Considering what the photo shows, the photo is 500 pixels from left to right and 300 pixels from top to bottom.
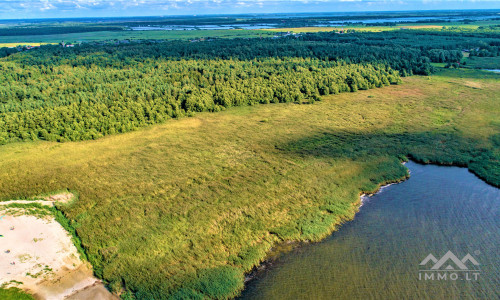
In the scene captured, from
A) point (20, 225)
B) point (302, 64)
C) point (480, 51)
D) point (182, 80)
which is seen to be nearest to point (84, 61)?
point (182, 80)

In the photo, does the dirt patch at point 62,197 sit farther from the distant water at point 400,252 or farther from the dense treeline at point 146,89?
the distant water at point 400,252

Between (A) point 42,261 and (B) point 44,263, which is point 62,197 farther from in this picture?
(B) point 44,263

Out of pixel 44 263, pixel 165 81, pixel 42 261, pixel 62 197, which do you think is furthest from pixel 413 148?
pixel 165 81

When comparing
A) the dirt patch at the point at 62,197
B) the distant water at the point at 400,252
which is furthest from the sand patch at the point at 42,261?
the distant water at the point at 400,252

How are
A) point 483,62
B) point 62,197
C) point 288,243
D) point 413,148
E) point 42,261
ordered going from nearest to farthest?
1. point 42,261
2. point 288,243
3. point 62,197
4. point 413,148
5. point 483,62

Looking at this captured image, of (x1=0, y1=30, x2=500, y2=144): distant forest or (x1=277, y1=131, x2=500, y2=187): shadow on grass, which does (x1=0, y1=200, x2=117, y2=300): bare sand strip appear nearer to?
(x1=0, y1=30, x2=500, y2=144): distant forest

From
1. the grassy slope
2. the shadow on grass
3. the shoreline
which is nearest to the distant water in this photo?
the shoreline

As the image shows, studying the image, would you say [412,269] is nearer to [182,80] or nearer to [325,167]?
[325,167]
